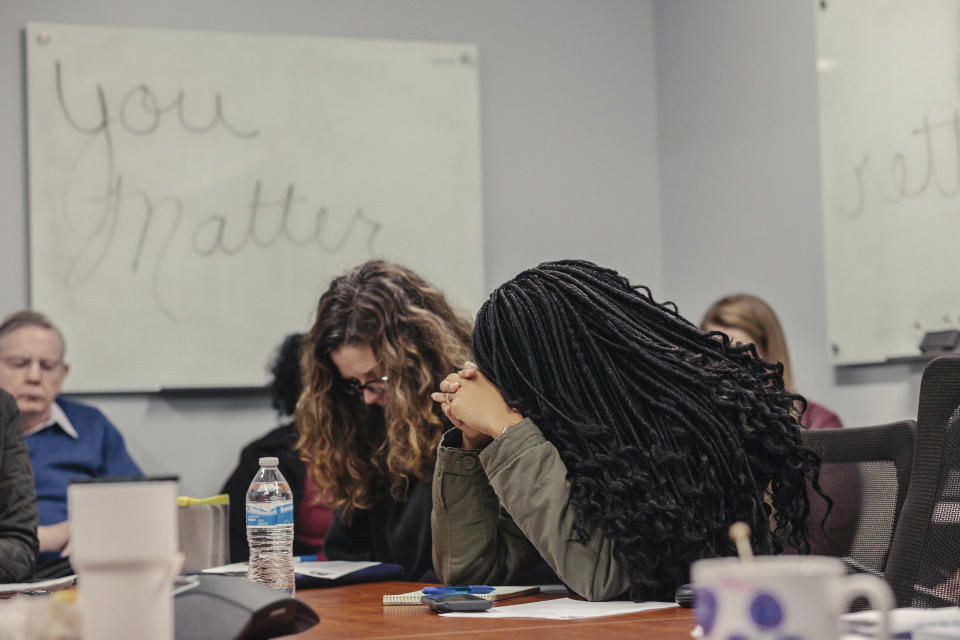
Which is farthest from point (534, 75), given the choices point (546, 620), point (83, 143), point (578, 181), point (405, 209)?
point (546, 620)

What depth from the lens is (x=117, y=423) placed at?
3.55m

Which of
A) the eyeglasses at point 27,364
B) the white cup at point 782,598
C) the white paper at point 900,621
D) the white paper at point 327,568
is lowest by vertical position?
the white paper at point 327,568

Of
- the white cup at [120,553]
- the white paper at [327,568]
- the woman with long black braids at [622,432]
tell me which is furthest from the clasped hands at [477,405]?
the white cup at [120,553]

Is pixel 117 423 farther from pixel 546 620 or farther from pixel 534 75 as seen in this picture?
pixel 546 620

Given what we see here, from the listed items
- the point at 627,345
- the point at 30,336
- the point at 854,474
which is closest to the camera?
the point at 627,345

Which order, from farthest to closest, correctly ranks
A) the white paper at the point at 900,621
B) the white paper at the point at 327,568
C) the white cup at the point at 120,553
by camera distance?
the white paper at the point at 327,568 → the white paper at the point at 900,621 → the white cup at the point at 120,553

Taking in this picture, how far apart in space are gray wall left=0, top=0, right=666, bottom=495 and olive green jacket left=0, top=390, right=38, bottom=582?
4.48 ft

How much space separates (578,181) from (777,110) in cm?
81

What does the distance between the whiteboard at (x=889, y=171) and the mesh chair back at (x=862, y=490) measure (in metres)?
1.22

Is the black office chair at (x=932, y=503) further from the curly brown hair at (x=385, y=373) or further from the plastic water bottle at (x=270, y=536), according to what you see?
the curly brown hair at (x=385, y=373)

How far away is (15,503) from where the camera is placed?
7.02 feet

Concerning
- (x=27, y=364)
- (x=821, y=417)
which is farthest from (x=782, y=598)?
(x=27, y=364)

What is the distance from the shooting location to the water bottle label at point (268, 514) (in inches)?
65.1

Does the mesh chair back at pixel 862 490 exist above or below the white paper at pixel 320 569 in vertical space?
above
